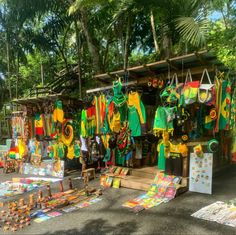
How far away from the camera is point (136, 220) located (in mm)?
4434

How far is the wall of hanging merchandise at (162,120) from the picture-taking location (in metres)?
5.33

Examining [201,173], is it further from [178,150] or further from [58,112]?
[58,112]

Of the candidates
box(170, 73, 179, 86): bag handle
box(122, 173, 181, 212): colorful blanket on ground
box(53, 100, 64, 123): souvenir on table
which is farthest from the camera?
box(53, 100, 64, 123): souvenir on table

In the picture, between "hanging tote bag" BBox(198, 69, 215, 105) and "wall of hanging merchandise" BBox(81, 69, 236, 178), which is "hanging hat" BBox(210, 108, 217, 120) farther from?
"hanging tote bag" BBox(198, 69, 215, 105)

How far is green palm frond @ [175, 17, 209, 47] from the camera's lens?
5.36 meters

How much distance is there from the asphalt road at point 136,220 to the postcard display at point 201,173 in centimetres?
15

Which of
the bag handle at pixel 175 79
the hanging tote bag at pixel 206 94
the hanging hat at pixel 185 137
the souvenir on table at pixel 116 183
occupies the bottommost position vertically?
the souvenir on table at pixel 116 183

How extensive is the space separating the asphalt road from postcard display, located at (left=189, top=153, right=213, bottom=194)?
147mm

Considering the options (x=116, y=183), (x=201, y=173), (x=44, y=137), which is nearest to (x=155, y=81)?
(x=201, y=173)

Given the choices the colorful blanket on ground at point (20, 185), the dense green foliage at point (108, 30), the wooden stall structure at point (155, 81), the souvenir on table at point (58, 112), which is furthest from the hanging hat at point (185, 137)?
the colorful blanket on ground at point (20, 185)

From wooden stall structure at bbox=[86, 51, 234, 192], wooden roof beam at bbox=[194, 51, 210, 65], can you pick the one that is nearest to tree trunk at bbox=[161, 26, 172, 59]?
wooden stall structure at bbox=[86, 51, 234, 192]

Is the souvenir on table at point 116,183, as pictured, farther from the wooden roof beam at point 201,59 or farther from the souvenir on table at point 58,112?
the wooden roof beam at point 201,59

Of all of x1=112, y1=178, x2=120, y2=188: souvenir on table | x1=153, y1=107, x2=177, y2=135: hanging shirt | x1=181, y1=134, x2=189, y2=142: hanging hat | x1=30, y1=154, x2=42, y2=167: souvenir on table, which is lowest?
x1=112, y1=178, x2=120, y2=188: souvenir on table

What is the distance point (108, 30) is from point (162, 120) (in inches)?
170
